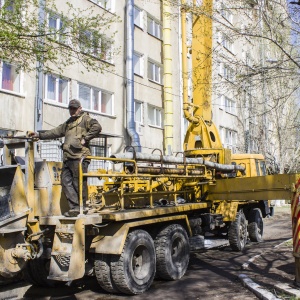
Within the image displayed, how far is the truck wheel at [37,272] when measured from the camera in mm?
7645

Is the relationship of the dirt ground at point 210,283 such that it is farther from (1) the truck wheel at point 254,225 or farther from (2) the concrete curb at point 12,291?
(1) the truck wheel at point 254,225

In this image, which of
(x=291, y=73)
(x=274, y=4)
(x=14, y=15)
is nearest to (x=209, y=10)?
(x=274, y=4)

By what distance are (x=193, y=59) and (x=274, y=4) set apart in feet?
9.52

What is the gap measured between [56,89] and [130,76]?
4383 millimetres

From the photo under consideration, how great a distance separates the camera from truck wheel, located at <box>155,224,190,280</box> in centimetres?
800

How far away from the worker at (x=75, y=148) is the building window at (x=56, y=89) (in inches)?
398

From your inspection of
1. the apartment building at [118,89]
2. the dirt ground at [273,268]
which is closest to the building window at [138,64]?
the apartment building at [118,89]

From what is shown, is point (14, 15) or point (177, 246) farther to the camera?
point (14, 15)

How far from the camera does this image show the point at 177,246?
8.57 metres

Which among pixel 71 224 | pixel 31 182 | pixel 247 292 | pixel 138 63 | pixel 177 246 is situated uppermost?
pixel 138 63

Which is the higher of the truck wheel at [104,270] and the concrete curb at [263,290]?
the truck wheel at [104,270]

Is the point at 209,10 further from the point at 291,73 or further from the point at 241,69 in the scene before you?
the point at 291,73

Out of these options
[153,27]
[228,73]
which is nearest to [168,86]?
[153,27]

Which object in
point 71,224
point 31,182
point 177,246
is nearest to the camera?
point 71,224
